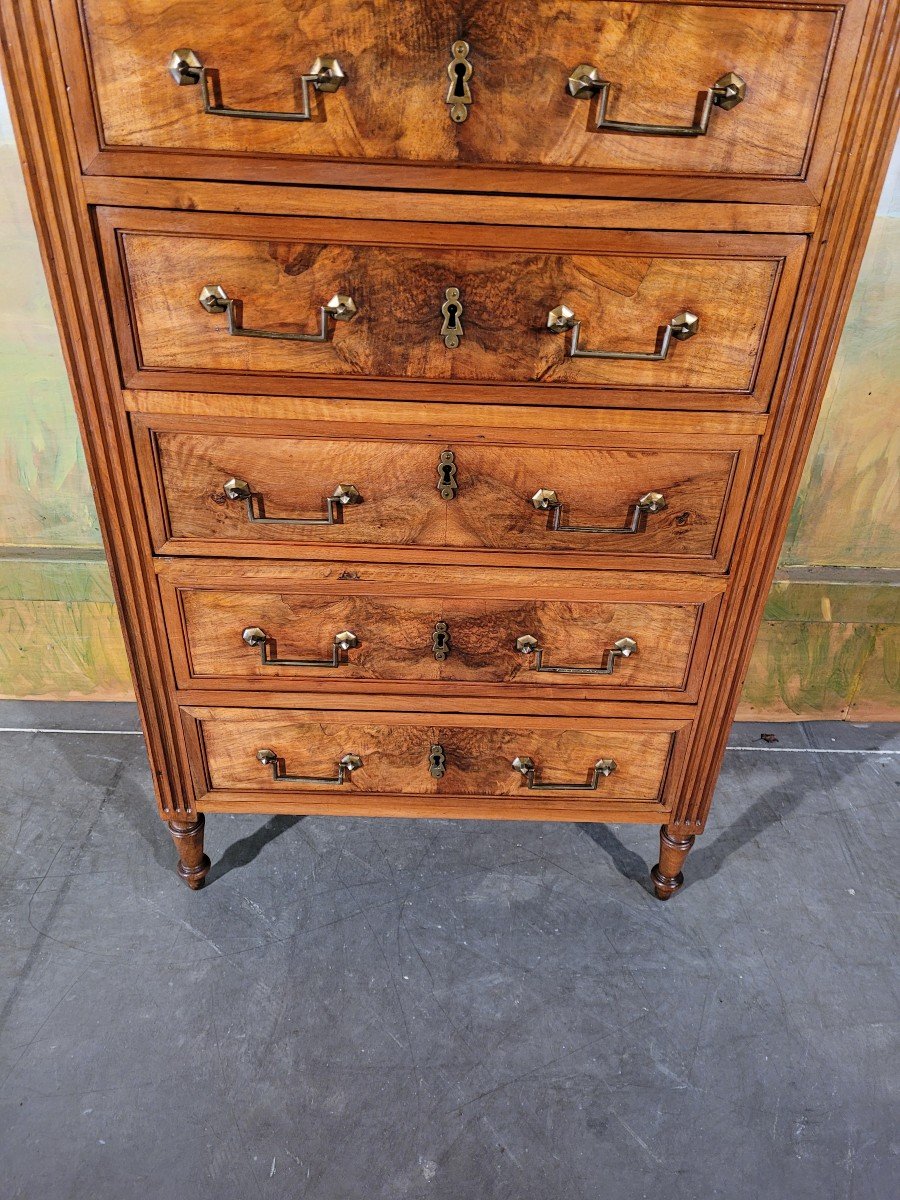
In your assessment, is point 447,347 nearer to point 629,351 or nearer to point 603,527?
point 629,351

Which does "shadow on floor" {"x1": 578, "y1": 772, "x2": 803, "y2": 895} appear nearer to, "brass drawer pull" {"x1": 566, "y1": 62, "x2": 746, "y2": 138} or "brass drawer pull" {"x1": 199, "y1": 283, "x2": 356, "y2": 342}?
"brass drawer pull" {"x1": 199, "y1": 283, "x2": 356, "y2": 342}

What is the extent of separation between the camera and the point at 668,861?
1568mm

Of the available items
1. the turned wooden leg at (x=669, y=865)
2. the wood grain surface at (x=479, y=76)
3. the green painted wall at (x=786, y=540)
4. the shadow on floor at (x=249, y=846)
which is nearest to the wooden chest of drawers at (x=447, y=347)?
the wood grain surface at (x=479, y=76)

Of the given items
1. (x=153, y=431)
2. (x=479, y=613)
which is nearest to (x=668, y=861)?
(x=479, y=613)

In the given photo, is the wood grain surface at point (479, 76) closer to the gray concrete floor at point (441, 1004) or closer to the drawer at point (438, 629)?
the drawer at point (438, 629)

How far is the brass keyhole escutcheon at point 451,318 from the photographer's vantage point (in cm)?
105

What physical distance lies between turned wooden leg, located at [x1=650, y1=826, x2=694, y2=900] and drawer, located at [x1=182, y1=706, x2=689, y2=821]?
0.10m

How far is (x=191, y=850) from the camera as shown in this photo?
156 centimetres

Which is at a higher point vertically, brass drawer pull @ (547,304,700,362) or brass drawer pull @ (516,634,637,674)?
brass drawer pull @ (547,304,700,362)

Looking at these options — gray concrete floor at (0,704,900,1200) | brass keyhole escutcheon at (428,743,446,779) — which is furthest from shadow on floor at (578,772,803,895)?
brass keyhole escutcheon at (428,743,446,779)

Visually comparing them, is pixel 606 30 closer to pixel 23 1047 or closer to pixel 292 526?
pixel 292 526

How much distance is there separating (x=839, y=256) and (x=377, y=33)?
599 mm

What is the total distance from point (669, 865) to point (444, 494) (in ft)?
2.80

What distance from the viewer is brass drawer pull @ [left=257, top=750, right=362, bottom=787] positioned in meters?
1.43
